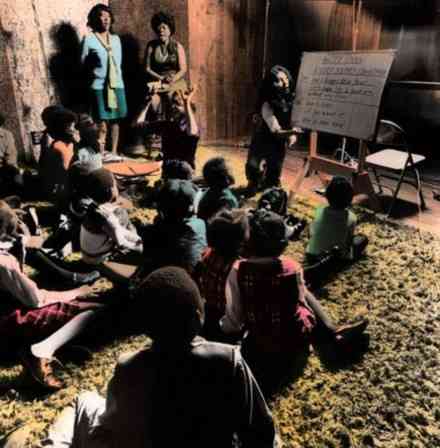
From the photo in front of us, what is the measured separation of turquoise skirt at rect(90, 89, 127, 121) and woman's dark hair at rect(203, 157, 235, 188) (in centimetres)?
317

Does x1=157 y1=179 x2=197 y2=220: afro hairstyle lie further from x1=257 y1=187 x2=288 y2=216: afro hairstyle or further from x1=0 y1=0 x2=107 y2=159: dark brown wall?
x1=0 y1=0 x2=107 y2=159: dark brown wall

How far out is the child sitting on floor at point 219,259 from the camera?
2.36 meters

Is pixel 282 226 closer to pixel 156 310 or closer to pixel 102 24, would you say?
pixel 156 310

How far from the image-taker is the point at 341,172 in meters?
4.34

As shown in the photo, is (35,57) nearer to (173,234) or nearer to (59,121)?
(59,121)

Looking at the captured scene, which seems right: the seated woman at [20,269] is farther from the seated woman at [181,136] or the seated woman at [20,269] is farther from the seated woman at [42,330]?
the seated woman at [181,136]

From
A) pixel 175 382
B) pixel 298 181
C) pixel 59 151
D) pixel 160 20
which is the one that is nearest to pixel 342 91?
pixel 298 181

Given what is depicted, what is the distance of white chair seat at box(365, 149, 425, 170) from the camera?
451 cm

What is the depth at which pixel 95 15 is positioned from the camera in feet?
18.2

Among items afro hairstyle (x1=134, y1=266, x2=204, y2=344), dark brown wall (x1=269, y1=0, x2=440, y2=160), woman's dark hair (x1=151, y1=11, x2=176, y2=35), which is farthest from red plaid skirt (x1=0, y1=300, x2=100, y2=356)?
dark brown wall (x1=269, y1=0, x2=440, y2=160)

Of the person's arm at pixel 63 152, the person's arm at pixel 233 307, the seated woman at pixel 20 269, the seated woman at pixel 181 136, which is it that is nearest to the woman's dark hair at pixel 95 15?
the seated woman at pixel 181 136

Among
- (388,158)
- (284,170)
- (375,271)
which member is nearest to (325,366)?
(375,271)

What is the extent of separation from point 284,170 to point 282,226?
4.21 m

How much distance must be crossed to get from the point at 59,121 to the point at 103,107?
211 cm
